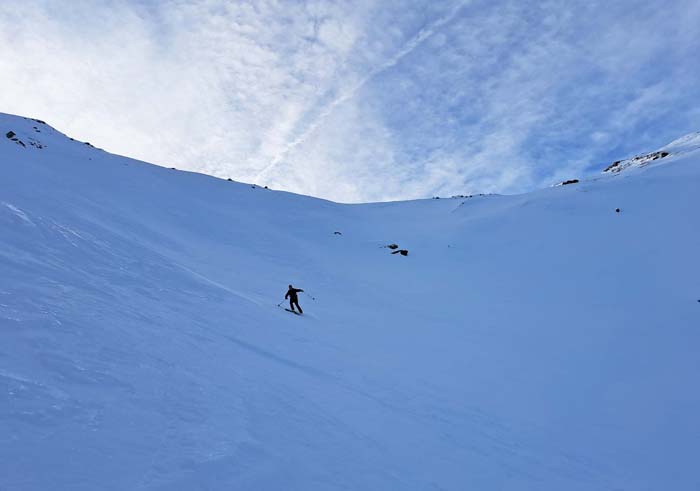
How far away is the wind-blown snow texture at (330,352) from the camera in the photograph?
15.6 feet

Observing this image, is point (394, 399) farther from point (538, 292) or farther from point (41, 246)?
point (538, 292)

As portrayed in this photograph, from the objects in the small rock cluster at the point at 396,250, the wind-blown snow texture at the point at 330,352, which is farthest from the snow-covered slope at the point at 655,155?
the small rock cluster at the point at 396,250

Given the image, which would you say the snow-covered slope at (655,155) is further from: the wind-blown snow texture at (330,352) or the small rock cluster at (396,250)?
the small rock cluster at (396,250)

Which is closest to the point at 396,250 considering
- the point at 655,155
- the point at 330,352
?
the point at 330,352

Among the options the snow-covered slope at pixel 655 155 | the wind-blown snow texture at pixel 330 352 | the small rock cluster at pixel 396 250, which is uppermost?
the snow-covered slope at pixel 655 155

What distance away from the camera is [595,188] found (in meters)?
34.4

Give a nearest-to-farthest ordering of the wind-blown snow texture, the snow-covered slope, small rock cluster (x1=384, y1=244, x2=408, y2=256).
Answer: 1. the wind-blown snow texture
2. small rock cluster (x1=384, y1=244, x2=408, y2=256)
3. the snow-covered slope

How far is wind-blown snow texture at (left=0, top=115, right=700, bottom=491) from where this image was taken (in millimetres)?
4758

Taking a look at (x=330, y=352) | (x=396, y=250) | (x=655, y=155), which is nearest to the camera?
(x=330, y=352)

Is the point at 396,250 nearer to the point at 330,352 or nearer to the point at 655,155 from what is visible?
the point at 330,352

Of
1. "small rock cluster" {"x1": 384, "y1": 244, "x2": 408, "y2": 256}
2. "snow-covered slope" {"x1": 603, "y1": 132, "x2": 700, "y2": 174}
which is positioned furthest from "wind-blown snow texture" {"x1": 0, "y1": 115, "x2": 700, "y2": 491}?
"snow-covered slope" {"x1": 603, "y1": 132, "x2": 700, "y2": 174}

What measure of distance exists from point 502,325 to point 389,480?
44.1ft

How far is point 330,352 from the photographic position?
452 inches

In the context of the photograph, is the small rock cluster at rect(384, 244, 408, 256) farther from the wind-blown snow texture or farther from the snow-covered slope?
the snow-covered slope
